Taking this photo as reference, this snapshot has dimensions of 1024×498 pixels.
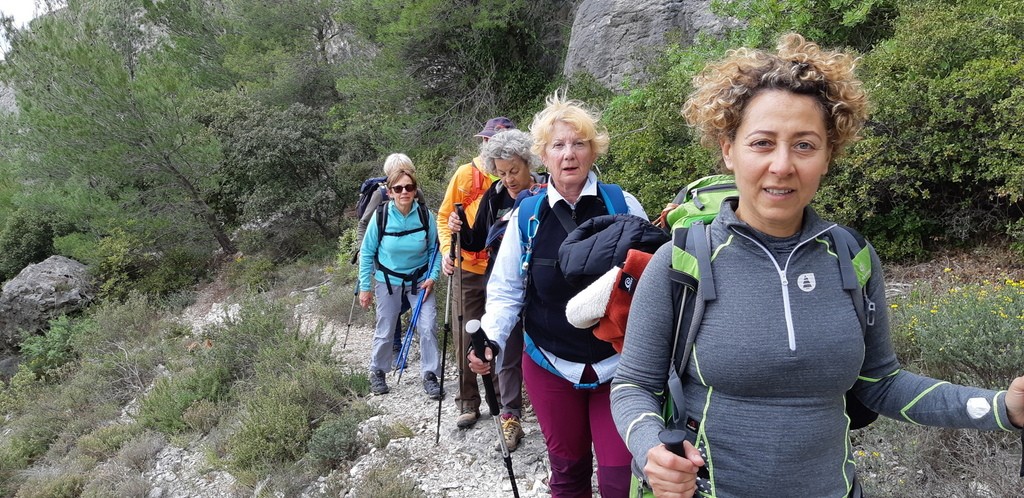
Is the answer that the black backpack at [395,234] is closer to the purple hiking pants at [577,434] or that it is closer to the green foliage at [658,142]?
the green foliage at [658,142]

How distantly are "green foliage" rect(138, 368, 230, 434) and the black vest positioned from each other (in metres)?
5.27

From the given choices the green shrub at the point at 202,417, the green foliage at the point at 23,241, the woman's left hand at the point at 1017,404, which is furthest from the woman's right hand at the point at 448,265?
the green foliage at the point at 23,241

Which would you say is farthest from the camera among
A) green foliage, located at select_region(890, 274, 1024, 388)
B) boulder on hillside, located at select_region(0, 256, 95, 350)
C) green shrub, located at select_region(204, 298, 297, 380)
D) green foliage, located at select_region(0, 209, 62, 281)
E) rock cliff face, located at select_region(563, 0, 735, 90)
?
green foliage, located at select_region(0, 209, 62, 281)

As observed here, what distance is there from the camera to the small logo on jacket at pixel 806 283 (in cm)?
114

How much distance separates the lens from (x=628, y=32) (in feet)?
32.8

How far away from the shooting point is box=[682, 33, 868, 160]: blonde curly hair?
114 centimetres

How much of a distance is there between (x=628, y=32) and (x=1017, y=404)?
9.95m

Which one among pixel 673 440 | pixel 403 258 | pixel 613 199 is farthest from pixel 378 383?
pixel 673 440

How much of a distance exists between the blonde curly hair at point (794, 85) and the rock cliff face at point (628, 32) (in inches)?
315

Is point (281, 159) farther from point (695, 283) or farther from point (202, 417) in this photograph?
point (695, 283)

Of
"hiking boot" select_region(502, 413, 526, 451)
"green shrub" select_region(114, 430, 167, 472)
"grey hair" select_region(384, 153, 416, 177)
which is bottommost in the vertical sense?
"green shrub" select_region(114, 430, 167, 472)

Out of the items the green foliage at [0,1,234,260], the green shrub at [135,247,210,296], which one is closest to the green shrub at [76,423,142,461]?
the green shrub at [135,247,210,296]

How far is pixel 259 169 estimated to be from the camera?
Result: 13422 millimetres

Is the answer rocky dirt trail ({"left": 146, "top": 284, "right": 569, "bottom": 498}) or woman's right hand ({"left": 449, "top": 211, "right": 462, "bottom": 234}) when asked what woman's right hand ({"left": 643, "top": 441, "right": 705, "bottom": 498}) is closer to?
rocky dirt trail ({"left": 146, "top": 284, "right": 569, "bottom": 498})
